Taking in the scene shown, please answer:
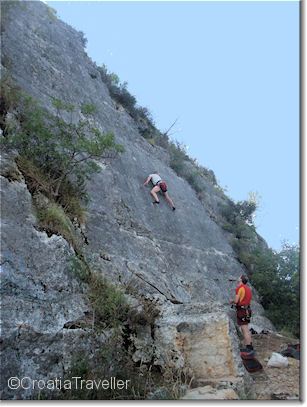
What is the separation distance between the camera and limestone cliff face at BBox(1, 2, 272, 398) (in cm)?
588

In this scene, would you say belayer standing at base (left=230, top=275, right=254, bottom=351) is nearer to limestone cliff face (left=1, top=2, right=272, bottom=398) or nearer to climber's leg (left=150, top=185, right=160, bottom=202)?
limestone cliff face (left=1, top=2, right=272, bottom=398)

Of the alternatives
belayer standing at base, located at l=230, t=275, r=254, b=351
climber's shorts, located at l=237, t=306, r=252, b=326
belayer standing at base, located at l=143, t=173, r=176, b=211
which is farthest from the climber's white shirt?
climber's shorts, located at l=237, t=306, r=252, b=326

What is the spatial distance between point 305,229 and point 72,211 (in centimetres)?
440

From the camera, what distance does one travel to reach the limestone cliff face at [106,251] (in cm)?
588

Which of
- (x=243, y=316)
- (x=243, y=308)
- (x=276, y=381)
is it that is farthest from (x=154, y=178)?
(x=276, y=381)

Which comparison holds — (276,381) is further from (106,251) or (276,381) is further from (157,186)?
(157,186)

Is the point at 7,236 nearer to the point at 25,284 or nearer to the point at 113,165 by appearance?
the point at 25,284

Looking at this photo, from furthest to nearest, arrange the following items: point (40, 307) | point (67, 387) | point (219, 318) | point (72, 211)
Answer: point (72, 211) → point (219, 318) → point (40, 307) → point (67, 387)

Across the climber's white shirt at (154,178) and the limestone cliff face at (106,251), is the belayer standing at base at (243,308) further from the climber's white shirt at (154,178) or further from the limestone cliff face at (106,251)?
the climber's white shirt at (154,178)

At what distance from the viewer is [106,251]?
9000mm

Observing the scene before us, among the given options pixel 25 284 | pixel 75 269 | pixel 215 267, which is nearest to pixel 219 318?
pixel 75 269

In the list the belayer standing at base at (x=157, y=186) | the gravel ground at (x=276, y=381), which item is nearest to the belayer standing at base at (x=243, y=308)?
the gravel ground at (x=276, y=381)

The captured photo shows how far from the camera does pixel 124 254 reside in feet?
31.1

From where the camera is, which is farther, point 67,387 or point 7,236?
point 7,236
